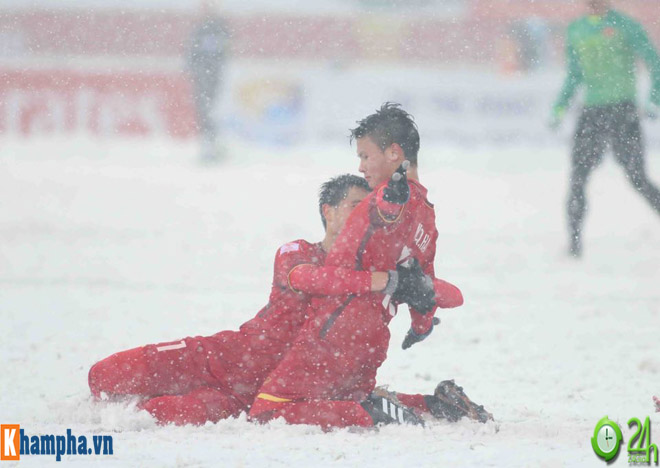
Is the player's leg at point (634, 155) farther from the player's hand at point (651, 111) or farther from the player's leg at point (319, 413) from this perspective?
the player's leg at point (319, 413)

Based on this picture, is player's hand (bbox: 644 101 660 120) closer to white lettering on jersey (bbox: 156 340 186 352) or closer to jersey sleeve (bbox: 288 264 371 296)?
jersey sleeve (bbox: 288 264 371 296)

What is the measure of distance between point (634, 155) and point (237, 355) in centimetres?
447

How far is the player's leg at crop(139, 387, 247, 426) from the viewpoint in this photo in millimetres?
3594

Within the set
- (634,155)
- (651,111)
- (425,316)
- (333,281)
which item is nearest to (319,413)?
(333,281)

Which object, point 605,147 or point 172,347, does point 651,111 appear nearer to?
point 605,147

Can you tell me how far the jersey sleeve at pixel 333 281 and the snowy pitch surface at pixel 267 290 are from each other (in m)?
0.48

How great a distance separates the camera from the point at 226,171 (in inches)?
554

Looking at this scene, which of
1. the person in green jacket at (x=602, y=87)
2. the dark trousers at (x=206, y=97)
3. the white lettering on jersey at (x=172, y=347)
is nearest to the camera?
the white lettering on jersey at (x=172, y=347)

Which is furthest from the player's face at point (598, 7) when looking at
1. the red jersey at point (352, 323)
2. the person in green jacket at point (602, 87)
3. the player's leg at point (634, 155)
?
the red jersey at point (352, 323)

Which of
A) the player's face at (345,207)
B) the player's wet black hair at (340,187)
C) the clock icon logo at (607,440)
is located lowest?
the clock icon logo at (607,440)

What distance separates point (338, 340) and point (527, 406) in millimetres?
972

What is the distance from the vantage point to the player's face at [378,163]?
3.69 metres

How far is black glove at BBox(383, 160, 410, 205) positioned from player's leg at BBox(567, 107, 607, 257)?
4.47 metres

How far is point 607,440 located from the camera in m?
3.21
